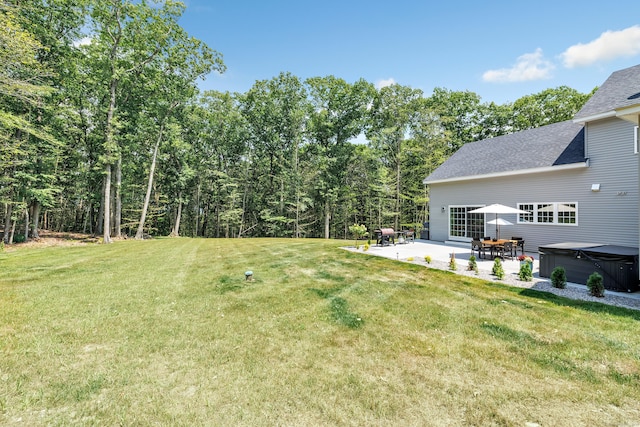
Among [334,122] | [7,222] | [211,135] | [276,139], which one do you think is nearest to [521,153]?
[334,122]

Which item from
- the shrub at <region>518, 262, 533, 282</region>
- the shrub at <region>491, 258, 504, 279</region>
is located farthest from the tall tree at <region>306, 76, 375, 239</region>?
the shrub at <region>518, 262, 533, 282</region>

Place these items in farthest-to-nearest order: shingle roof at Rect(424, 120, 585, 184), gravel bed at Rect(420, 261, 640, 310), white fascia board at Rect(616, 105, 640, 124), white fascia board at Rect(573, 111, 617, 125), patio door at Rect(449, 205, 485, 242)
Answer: patio door at Rect(449, 205, 485, 242) → shingle roof at Rect(424, 120, 585, 184) → white fascia board at Rect(573, 111, 617, 125) → gravel bed at Rect(420, 261, 640, 310) → white fascia board at Rect(616, 105, 640, 124)

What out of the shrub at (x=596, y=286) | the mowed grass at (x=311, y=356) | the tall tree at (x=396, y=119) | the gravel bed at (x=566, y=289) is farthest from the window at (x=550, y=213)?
the tall tree at (x=396, y=119)

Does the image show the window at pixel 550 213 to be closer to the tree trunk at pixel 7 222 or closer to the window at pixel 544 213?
the window at pixel 544 213

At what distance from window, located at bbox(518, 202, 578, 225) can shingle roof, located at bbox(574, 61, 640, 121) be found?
318cm

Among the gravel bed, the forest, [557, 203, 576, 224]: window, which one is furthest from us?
the forest

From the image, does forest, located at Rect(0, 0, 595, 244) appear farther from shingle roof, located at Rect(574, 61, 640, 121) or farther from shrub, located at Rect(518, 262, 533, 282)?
shrub, located at Rect(518, 262, 533, 282)

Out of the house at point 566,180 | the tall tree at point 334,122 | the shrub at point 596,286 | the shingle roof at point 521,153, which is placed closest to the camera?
Answer: the shrub at point 596,286

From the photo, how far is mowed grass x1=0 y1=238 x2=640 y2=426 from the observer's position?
7.55 ft

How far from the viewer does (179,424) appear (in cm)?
214

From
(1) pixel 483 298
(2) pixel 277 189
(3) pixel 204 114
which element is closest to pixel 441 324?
(1) pixel 483 298

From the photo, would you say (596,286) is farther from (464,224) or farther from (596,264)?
(464,224)

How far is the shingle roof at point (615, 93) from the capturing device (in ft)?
30.7

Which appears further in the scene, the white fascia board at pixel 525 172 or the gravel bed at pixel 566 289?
the white fascia board at pixel 525 172
